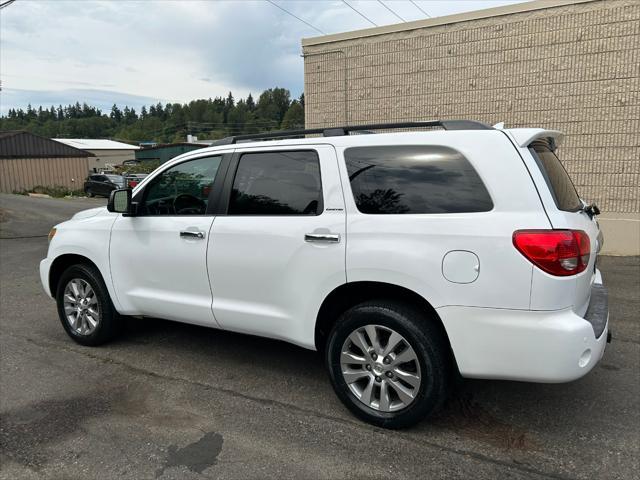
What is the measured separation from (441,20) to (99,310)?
26.5ft

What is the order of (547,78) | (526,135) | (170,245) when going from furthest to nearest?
(547,78)
(170,245)
(526,135)

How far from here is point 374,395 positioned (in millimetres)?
3266

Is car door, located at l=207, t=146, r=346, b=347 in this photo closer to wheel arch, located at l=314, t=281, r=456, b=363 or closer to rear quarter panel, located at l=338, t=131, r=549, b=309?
wheel arch, located at l=314, t=281, r=456, b=363

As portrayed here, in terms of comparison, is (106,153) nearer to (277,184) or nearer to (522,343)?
(277,184)

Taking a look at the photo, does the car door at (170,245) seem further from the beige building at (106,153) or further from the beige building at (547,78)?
the beige building at (106,153)

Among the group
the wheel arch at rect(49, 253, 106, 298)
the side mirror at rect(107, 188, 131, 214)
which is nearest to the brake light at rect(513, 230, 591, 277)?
the side mirror at rect(107, 188, 131, 214)

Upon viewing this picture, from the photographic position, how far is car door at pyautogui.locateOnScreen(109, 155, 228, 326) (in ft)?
12.9

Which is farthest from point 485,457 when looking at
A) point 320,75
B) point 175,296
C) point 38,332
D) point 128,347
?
point 320,75

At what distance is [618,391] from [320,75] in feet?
29.2

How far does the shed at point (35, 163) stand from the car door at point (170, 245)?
39.3 metres

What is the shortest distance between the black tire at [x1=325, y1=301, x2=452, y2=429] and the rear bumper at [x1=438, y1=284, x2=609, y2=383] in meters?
0.13

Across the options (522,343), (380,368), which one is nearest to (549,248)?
(522,343)

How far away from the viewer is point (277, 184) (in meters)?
3.67

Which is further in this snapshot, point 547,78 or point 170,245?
point 547,78
